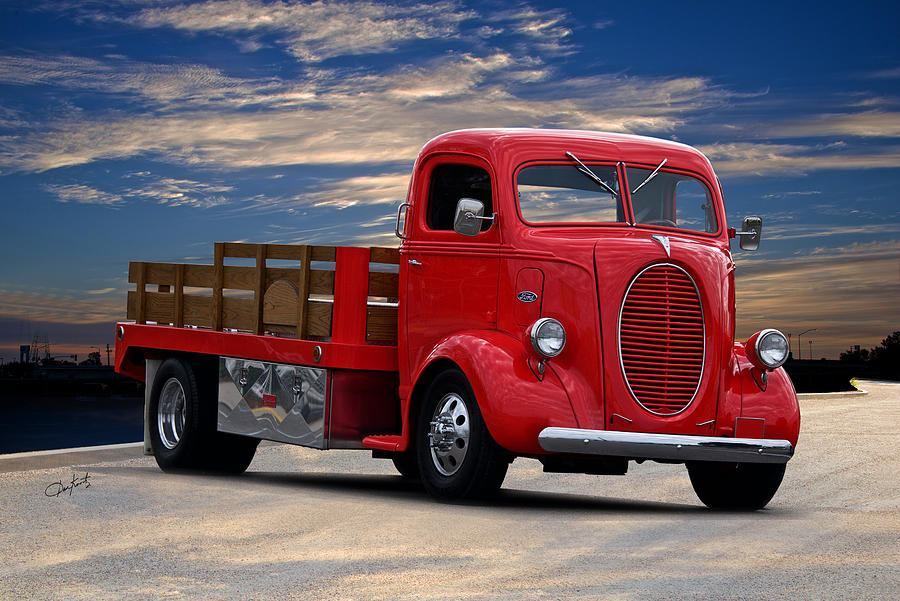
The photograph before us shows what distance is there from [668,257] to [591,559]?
10.8ft

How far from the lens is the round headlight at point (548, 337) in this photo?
29.8 ft

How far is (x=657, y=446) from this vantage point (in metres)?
8.98

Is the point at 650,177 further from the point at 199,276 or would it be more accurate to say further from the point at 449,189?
the point at 199,276

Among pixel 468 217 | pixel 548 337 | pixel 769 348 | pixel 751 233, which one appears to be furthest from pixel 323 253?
pixel 769 348

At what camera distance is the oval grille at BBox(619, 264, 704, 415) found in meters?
9.40

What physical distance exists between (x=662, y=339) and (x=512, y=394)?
1.37 meters

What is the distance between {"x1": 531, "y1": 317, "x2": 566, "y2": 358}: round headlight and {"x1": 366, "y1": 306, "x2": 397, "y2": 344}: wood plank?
220 centimetres

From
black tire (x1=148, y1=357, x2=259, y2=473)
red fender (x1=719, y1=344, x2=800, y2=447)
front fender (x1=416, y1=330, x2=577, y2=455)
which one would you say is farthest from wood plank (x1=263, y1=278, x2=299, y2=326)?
red fender (x1=719, y1=344, x2=800, y2=447)

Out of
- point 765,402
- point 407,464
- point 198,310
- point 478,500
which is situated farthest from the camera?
point 198,310

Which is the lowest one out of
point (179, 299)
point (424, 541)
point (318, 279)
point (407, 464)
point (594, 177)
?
point (407, 464)

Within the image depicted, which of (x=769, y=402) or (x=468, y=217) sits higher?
(x=468, y=217)

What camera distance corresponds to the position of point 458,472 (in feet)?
30.5

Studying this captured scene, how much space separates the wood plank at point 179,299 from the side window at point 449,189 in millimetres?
4269

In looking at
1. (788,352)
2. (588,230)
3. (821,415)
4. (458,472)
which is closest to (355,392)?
(458,472)
